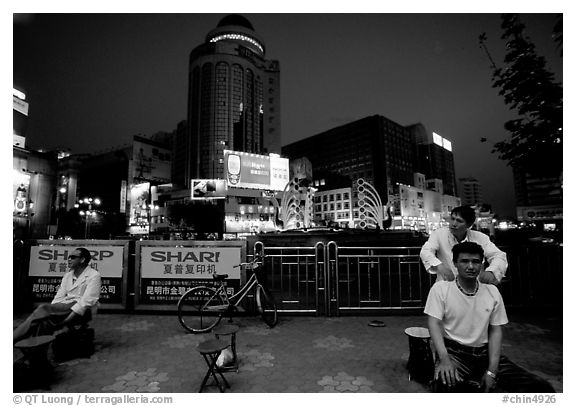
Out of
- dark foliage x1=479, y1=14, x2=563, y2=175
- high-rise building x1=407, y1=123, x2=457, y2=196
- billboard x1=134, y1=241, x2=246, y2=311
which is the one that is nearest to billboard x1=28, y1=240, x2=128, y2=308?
billboard x1=134, y1=241, x2=246, y2=311

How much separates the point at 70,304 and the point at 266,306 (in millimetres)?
3056

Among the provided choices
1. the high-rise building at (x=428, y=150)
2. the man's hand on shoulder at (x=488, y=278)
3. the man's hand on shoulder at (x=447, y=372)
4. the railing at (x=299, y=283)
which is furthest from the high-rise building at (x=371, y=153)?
the man's hand on shoulder at (x=447, y=372)

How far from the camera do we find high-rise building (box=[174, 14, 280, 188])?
3009 inches

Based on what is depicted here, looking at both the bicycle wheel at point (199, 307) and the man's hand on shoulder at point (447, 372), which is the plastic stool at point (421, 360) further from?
the bicycle wheel at point (199, 307)

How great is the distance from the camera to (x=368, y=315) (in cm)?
616

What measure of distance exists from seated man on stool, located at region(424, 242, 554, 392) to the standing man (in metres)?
0.35

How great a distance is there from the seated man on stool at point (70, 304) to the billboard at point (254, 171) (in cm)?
3009

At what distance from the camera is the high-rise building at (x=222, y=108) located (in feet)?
251

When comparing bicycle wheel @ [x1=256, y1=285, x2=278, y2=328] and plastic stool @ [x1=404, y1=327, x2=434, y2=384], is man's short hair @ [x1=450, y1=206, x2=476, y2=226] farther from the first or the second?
bicycle wheel @ [x1=256, y1=285, x2=278, y2=328]

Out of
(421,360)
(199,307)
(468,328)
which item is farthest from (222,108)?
(468,328)

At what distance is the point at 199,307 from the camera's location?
552cm
